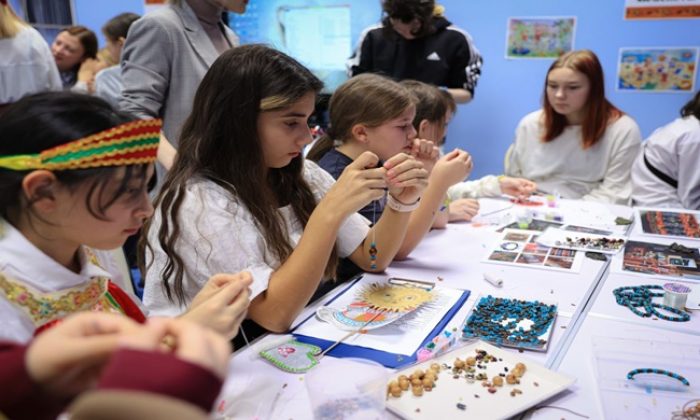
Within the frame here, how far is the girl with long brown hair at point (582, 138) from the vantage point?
2.65 m

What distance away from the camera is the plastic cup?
2.79ft

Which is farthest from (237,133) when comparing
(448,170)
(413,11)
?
(413,11)

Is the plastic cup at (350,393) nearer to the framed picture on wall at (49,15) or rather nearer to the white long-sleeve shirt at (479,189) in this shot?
the white long-sleeve shirt at (479,189)

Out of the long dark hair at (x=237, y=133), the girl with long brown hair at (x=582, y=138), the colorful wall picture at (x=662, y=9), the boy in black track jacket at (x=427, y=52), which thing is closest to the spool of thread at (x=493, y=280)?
the long dark hair at (x=237, y=133)

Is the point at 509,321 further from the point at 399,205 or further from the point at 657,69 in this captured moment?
the point at 657,69

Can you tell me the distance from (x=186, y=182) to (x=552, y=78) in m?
2.01

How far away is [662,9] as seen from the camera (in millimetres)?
3227

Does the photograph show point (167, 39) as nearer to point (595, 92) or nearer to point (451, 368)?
point (451, 368)

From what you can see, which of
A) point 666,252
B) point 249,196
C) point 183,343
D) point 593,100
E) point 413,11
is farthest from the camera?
point 413,11

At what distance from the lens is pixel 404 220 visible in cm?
158

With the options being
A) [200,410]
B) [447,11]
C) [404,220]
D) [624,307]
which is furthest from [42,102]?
[447,11]

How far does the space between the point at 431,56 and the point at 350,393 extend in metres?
2.54

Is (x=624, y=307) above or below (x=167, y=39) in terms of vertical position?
below

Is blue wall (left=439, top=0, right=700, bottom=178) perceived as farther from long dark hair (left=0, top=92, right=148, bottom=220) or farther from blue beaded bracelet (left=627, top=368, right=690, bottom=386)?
long dark hair (left=0, top=92, right=148, bottom=220)
